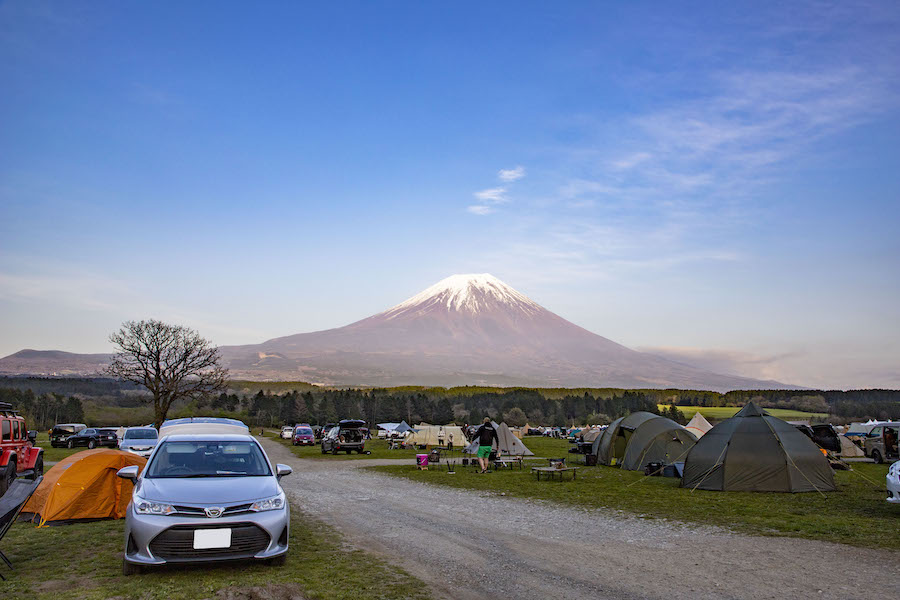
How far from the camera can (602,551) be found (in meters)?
8.69

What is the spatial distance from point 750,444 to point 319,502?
11642 millimetres

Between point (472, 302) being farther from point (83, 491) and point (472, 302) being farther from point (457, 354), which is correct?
point (83, 491)

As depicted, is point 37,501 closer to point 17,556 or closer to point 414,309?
point 17,556

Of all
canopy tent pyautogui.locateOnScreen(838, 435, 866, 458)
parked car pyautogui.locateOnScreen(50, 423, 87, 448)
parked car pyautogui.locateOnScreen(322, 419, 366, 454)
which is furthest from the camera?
parked car pyautogui.locateOnScreen(50, 423, 87, 448)

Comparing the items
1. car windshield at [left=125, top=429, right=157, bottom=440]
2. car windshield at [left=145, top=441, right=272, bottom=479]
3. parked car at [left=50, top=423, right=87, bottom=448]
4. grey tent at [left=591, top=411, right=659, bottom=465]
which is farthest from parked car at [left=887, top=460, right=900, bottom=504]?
parked car at [left=50, top=423, right=87, bottom=448]

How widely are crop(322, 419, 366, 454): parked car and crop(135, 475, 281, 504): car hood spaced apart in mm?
28757

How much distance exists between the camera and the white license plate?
21.9 ft

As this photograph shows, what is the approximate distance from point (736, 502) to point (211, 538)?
12.3 metres

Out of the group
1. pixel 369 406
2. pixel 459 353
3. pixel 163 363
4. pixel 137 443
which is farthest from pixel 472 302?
pixel 137 443

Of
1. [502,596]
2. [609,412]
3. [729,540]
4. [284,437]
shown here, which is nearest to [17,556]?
[502,596]

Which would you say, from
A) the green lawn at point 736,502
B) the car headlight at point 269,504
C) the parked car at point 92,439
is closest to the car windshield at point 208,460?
the car headlight at point 269,504

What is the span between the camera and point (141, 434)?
2606cm

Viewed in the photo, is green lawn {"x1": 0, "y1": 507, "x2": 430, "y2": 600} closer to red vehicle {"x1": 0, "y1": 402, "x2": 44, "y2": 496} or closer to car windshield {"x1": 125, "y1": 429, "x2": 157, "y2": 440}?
red vehicle {"x1": 0, "y1": 402, "x2": 44, "y2": 496}

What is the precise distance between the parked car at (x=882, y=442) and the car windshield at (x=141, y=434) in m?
30.7
